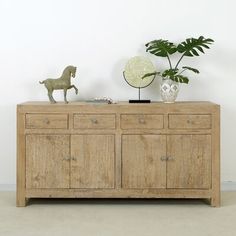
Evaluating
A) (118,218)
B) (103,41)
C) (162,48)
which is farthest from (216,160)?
(103,41)

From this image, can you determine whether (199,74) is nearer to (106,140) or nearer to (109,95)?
(109,95)

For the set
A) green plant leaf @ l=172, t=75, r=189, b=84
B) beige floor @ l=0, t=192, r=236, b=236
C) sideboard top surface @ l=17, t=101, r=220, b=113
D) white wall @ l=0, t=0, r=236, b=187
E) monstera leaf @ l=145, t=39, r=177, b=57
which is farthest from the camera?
white wall @ l=0, t=0, r=236, b=187

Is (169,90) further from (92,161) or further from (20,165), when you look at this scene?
(20,165)

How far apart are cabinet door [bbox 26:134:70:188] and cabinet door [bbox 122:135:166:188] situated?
0.45 meters

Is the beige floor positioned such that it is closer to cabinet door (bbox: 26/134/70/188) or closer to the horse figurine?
cabinet door (bbox: 26/134/70/188)

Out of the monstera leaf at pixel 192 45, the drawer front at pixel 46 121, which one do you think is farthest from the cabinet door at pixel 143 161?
the monstera leaf at pixel 192 45

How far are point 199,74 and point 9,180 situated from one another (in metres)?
1.88

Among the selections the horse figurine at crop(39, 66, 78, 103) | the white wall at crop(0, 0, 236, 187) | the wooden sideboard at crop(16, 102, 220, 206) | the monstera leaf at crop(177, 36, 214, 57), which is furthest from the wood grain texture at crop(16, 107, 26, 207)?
the monstera leaf at crop(177, 36, 214, 57)

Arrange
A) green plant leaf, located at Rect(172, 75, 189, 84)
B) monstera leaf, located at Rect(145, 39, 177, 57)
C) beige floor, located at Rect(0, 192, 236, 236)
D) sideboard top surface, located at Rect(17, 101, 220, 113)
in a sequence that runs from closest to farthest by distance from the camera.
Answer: beige floor, located at Rect(0, 192, 236, 236) < sideboard top surface, located at Rect(17, 101, 220, 113) < green plant leaf, located at Rect(172, 75, 189, 84) < monstera leaf, located at Rect(145, 39, 177, 57)

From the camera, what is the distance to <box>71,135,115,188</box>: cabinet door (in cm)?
404

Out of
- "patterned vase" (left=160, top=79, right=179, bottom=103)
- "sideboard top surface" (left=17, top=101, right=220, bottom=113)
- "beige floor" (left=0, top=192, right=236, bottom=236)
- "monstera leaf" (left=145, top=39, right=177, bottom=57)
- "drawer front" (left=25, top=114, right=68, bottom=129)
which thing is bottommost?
"beige floor" (left=0, top=192, right=236, bottom=236)

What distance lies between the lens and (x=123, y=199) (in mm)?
4277

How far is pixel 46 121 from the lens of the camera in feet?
13.2

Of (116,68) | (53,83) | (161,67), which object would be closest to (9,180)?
(53,83)
